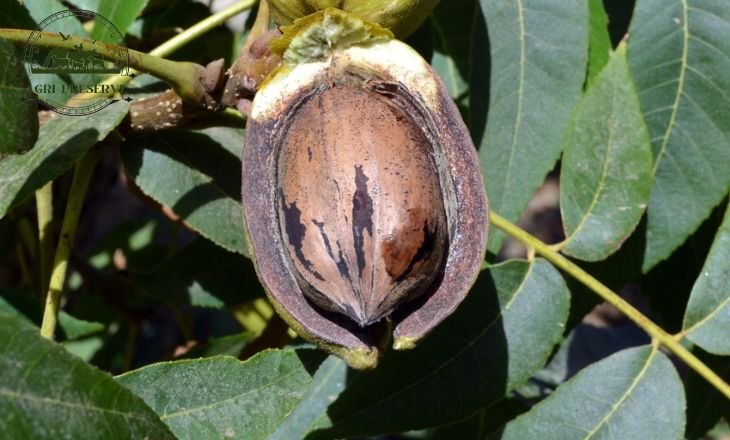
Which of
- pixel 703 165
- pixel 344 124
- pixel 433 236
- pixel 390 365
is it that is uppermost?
pixel 344 124

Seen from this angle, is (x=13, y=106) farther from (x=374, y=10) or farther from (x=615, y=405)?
(x=615, y=405)

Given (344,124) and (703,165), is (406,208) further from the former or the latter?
(703,165)

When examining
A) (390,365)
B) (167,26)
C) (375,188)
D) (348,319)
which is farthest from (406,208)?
(167,26)

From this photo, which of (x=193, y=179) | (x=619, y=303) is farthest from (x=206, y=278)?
(x=619, y=303)

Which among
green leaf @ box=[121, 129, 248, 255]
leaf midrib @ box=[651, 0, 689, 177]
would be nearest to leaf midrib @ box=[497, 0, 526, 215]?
leaf midrib @ box=[651, 0, 689, 177]

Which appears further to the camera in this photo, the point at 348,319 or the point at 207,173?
the point at 207,173

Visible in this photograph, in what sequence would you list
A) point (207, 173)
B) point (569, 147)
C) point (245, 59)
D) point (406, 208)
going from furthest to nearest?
point (207, 173) < point (569, 147) < point (245, 59) < point (406, 208)

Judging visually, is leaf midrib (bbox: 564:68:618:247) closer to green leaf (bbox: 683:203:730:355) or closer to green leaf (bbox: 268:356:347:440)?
green leaf (bbox: 683:203:730:355)
